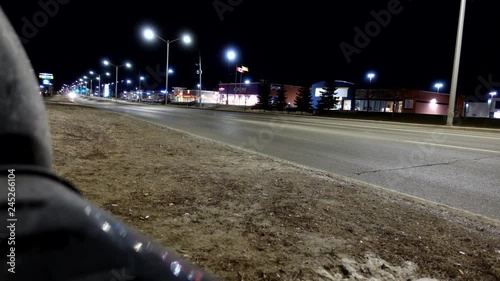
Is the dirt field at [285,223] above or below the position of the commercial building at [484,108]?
below

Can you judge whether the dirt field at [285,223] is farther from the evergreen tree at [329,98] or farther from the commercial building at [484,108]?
the commercial building at [484,108]

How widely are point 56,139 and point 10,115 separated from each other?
28.2 ft

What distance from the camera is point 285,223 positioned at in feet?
12.3

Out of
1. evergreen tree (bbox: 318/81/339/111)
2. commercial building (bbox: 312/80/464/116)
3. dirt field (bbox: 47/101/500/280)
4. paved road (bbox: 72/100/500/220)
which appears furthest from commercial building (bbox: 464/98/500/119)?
dirt field (bbox: 47/101/500/280)

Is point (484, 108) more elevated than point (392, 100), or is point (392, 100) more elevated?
point (392, 100)

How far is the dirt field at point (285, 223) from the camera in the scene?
2842 mm

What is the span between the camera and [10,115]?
0.88m

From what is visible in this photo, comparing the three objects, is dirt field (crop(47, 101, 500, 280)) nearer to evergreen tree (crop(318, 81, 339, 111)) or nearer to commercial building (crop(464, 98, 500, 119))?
evergreen tree (crop(318, 81, 339, 111))

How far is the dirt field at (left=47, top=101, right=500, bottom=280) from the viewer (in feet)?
9.32

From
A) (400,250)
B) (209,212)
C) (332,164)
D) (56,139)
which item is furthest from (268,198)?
(56,139)

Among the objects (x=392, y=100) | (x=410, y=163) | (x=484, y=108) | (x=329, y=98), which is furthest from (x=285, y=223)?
(x=484, y=108)

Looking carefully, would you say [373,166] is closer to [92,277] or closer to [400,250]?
[400,250]

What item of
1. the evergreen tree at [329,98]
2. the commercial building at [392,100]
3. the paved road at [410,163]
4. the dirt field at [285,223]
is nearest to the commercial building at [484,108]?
the commercial building at [392,100]

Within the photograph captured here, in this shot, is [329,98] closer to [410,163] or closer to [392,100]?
[392,100]
